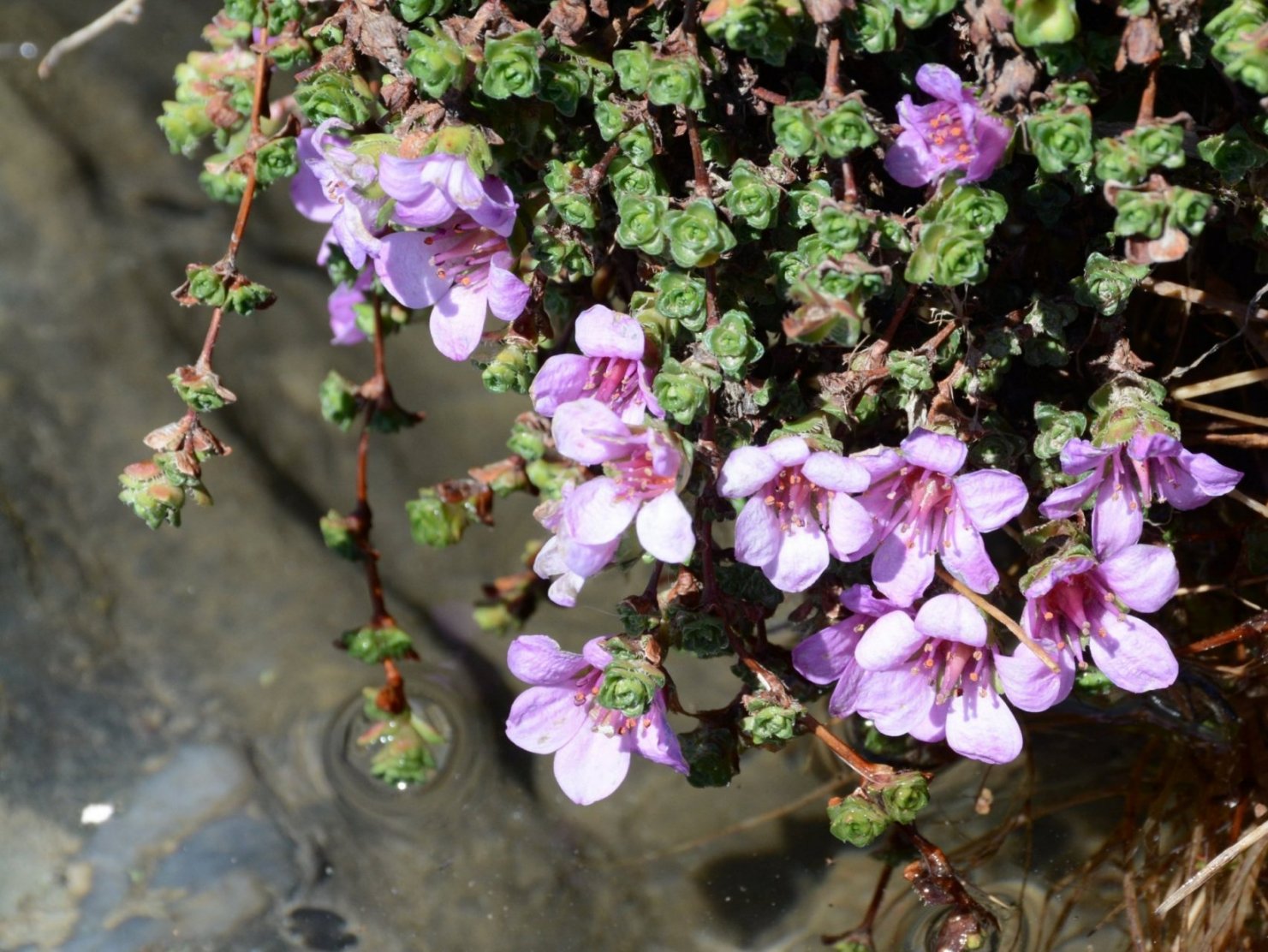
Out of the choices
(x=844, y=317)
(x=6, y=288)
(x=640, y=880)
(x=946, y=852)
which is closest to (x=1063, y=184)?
(x=844, y=317)

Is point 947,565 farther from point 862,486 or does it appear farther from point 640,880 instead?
point 640,880

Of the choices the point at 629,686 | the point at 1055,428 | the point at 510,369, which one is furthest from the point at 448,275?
the point at 1055,428

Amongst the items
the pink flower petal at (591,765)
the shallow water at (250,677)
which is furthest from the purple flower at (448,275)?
the shallow water at (250,677)

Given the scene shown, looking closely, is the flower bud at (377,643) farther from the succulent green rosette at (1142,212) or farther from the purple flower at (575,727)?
the succulent green rosette at (1142,212)

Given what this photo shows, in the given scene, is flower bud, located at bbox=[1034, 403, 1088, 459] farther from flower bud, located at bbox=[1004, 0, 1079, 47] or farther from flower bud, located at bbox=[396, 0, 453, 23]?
flower bud, located at bbox=[396, 0, 453, 23]

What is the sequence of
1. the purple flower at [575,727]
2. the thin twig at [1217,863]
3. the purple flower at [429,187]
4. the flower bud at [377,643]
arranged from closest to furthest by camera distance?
the purple flower at [429,187], the purple flower at [575,727], the thin twig at [1217,863], the flower bud at [377,643]

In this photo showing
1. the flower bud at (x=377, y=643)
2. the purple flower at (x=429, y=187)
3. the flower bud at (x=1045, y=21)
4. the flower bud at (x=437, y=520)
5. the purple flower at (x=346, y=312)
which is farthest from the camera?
the purple flower at (x=346, y=312)

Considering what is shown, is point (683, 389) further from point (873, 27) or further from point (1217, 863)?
point (1217, 863)
